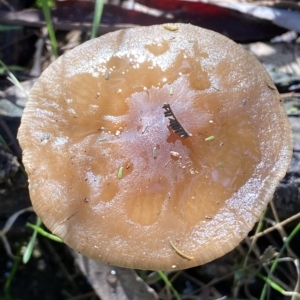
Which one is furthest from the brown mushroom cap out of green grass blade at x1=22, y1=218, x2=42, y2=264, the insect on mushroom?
green grass blade at x1=22, y1=218, x2=42, y2=264

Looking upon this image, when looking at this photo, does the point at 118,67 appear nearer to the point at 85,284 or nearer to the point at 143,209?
the point at 143,209

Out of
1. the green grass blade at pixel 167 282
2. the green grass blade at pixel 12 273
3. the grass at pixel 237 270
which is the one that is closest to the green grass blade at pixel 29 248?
the grass at pixel 237 270

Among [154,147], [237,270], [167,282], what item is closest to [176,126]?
[154,147]

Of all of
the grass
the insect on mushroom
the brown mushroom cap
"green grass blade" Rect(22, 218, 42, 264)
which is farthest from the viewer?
the grass

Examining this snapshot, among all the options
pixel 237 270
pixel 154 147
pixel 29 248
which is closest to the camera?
pixel 154 147

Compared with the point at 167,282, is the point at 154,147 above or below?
above

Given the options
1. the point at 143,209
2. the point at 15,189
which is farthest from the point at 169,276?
the point at 15,189

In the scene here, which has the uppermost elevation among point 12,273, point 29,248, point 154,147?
point 154,147

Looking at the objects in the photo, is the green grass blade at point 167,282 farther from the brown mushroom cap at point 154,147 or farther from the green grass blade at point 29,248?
the green grass blade at point 29,248

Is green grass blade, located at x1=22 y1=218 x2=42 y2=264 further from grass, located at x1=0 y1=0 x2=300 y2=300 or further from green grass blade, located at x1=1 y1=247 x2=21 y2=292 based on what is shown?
green grass blade, located at x1=1 y1=247 x2=21 y2=292

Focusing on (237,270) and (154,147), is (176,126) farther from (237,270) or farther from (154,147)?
(237,270)
